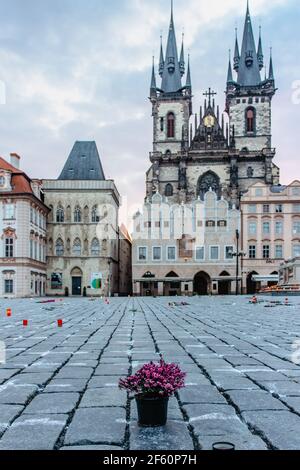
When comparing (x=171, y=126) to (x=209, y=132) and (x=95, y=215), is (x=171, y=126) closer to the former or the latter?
(x=209, y=132)

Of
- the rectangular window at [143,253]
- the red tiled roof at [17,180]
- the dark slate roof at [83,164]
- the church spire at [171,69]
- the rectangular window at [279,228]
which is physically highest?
the church spire at [171,69]

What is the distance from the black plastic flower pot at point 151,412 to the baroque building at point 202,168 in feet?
180

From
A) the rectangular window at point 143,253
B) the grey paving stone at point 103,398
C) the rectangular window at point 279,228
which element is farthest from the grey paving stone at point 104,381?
the rectangular window at point 279,228

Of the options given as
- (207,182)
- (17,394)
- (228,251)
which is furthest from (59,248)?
(17,394)

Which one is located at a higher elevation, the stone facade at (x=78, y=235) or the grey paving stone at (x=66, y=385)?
the stone facade at (x=78, y=235)

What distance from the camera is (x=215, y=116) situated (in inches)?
3044

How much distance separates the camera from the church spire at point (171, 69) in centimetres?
7904

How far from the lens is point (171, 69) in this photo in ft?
264

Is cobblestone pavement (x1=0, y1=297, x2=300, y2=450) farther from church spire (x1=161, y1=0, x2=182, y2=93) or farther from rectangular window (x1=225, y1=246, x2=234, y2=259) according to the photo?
church spire (x1=161, y1=0, x2=182, y2=93)

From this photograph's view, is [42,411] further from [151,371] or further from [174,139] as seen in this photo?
[174,139]

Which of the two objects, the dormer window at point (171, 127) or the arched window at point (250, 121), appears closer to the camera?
the arched window at point (250, 121)

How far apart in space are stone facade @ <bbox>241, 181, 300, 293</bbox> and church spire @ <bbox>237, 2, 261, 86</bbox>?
67.4 ft

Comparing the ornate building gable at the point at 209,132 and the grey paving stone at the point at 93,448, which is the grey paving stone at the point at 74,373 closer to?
the grey paving stone at the point at 93,448
